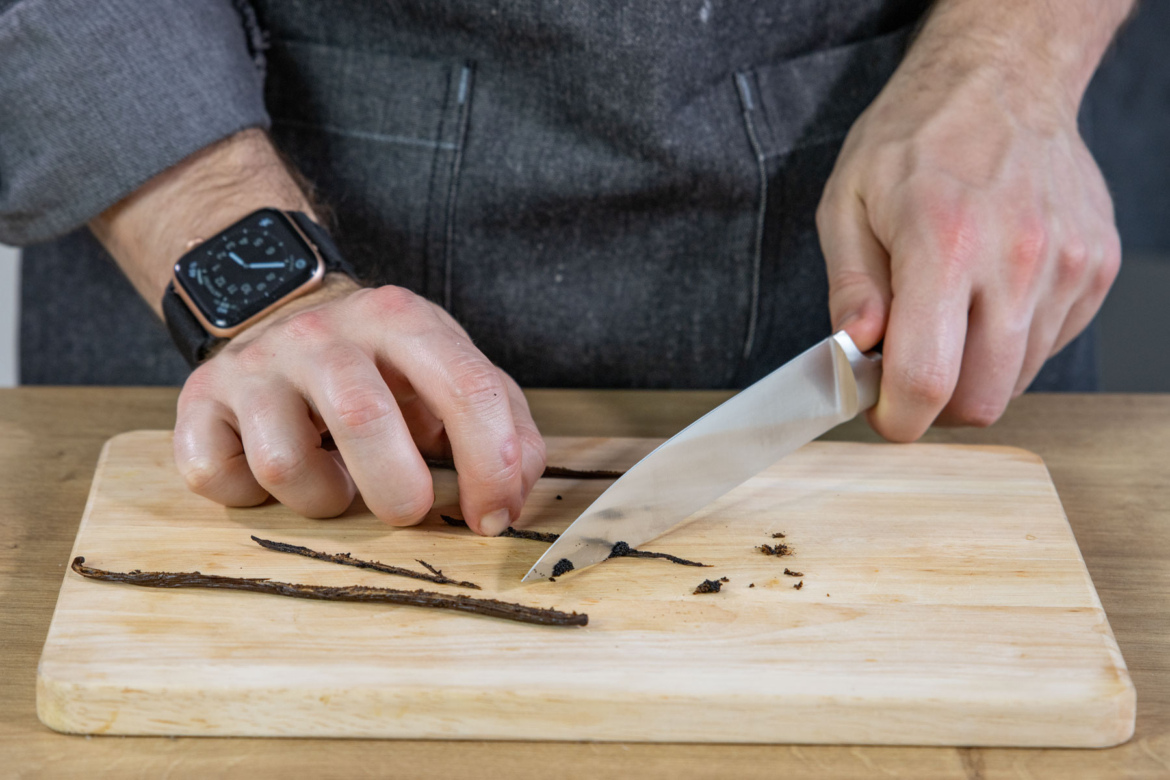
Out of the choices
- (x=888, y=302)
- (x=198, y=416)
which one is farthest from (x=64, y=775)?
(x=888, y=302)

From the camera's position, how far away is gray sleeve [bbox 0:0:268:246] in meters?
1.68

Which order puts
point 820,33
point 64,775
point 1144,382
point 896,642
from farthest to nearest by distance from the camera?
point 1144,382 < point 820,33 < point 896,642 < point 64,775

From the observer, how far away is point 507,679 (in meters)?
1.19

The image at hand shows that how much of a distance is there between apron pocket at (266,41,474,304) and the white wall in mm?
2336

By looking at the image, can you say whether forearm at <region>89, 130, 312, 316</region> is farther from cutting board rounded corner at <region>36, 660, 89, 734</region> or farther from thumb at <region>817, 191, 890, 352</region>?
thumb at <region>817, 191, 890, 352</region>

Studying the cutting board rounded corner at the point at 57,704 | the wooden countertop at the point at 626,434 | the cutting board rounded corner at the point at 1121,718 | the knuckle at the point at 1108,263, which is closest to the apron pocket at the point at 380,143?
the wooden countertop at the point at 626,434

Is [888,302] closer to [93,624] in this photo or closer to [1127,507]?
[1127,507]

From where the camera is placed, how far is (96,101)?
172cm

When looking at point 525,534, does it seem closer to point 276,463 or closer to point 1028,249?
point 276,463

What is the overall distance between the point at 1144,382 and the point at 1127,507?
2.65 meters

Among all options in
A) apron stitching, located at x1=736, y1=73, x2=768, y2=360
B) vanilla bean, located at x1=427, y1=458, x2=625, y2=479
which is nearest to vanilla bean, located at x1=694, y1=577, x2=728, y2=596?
vanilla bean, located at x1=427, y1=458, x2=625, y2=479

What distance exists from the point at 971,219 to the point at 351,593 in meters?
1.20

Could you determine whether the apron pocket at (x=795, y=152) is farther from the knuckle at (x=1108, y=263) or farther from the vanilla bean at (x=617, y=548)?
the vanilla bean at (x=617, y=548)

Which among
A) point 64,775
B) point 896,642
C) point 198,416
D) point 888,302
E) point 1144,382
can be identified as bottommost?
point 1144,382
